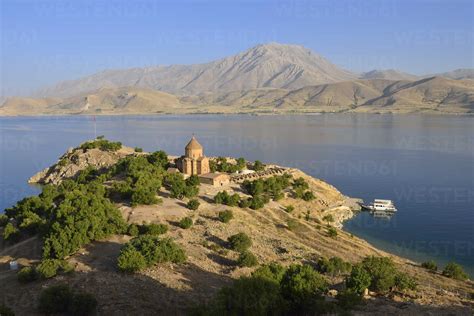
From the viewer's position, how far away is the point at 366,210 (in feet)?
160

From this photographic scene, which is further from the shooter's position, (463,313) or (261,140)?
(261,140)

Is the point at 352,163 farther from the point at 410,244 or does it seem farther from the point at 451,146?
the point at 410,244

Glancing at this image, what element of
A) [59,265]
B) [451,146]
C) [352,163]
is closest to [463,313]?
[59,265]

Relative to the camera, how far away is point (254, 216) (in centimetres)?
3822

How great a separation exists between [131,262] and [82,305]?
453 cm

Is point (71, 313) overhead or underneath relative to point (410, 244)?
overhead

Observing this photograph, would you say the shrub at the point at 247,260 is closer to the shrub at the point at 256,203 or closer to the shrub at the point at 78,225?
the shrub at the point at 78,225

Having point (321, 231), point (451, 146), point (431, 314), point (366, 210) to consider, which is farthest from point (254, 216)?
point (451, 146)

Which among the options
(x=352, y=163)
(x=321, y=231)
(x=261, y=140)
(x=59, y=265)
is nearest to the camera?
(x=59, y=265)

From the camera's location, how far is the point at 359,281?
2064 cm

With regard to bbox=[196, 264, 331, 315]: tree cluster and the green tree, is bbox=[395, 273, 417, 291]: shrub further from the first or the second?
the green tree

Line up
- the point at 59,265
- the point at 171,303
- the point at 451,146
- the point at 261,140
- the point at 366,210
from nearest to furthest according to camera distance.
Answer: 1. the point at 171,303
2. the point at 59,265
3. the point at 366,210
4. the point at 451,146
5. the point at 261,140

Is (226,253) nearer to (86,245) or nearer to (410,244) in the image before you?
(86,245)

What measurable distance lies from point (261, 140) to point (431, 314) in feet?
316
